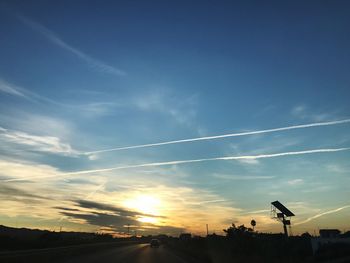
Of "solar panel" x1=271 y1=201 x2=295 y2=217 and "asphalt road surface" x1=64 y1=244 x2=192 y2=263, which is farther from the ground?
"solar panel" x1=271 y1=201 x2=295 y2=217

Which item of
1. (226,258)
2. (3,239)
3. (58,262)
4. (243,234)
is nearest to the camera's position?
(226,258)

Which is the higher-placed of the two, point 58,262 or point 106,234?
point 106,234

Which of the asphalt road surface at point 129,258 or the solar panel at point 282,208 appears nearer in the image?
the asphalt road surface at point 129,258

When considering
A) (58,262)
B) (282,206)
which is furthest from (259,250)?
(58,262)

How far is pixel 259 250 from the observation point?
3059 centimetres

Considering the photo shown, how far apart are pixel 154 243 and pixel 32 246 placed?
22.1 m

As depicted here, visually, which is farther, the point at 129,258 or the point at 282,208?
the point at 282,208

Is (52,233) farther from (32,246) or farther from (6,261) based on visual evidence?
(6,261)

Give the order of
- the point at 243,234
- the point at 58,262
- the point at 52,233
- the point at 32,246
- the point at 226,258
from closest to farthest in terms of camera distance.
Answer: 1. the point at 226,258
2. the point at 58,262
3. the point at 243,234
4. the point at 32,246
5. the point at 52,233

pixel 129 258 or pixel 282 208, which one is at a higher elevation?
pixel 282 208

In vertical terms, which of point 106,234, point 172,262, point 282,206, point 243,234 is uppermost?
point 106,234

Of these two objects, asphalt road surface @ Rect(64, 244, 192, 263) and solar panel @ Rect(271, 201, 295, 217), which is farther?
solar panel @ Rect(271, 201, 295, 217)

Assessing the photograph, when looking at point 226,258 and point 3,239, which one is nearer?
point 226,258

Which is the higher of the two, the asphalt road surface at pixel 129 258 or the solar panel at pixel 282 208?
the solar panel at pixel 282 208
